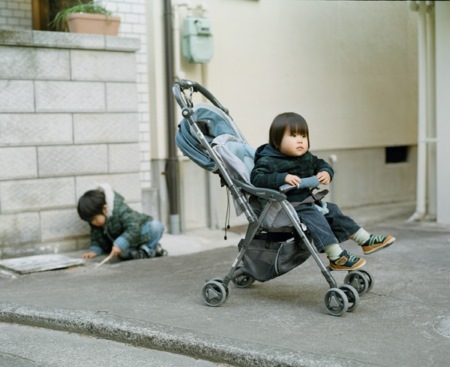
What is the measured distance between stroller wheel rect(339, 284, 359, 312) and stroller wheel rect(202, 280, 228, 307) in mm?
863

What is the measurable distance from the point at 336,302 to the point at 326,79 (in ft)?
20.2

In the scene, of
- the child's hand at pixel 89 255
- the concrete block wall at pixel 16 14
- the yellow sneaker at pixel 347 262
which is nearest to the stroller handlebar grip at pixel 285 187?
the yellow sneaker at pixel 347 262

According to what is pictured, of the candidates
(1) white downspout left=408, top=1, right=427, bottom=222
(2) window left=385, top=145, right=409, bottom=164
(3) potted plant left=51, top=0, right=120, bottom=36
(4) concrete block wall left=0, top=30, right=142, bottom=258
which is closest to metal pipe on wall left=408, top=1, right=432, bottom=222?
(1) white downspout left=408, top=1, right=427, bottom=222

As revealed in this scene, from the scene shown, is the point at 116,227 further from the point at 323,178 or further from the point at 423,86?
the point at 423,86

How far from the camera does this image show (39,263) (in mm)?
7262

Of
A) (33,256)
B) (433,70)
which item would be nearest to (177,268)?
(33,256)

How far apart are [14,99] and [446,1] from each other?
16.5ft

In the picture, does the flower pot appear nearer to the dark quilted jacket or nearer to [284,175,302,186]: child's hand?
the dark quilted jacket

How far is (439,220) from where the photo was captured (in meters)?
9.41

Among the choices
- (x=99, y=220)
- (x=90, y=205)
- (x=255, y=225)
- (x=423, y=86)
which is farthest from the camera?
(x=423, y=86)

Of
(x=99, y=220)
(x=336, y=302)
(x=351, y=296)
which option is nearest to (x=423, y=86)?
(x=99, y=220)

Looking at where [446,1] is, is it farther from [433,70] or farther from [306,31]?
[306,31]

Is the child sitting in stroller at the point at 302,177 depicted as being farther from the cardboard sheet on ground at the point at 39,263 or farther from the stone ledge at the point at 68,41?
the stone ledge at the point at 68,41

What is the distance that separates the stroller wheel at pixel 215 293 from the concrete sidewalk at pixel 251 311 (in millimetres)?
69
